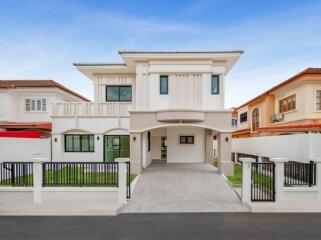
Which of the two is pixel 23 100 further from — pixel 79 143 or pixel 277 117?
pixel 277 117

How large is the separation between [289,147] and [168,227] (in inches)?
335

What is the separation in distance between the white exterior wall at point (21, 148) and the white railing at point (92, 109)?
8.32 feet

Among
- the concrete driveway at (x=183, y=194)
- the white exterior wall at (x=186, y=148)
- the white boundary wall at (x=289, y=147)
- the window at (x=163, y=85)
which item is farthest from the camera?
the white exterior wall at (x=186, y=148)

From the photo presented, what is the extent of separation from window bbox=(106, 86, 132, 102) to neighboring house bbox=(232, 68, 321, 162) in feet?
34.1

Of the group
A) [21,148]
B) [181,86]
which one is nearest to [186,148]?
[181,86]

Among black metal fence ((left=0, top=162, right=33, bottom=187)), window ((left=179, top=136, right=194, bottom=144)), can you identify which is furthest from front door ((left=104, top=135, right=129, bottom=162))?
black metal fence ((left=0, top=162, right=33, bottom=187))

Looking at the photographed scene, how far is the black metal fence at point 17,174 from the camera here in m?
7.92

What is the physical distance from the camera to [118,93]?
56.7ft

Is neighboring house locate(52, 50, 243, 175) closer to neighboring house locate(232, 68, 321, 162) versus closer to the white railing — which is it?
the white railing

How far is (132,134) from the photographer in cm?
1302

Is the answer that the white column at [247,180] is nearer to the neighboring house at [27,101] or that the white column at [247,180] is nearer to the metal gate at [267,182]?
the metal gate at [267,182]

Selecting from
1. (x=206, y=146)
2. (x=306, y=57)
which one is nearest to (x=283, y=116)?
(x=306, y=57)

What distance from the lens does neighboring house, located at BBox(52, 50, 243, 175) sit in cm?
1304

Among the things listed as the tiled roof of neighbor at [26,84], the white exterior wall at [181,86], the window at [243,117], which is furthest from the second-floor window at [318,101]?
the tiled roof of neighbor at [26,84]
